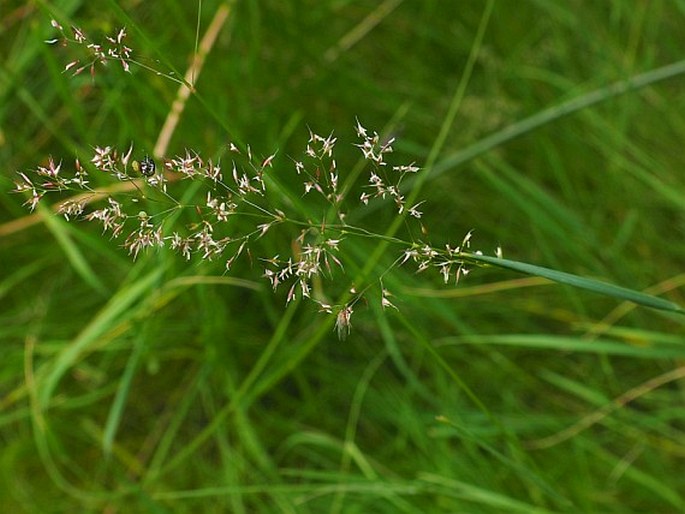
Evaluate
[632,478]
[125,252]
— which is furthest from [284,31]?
[632,478]

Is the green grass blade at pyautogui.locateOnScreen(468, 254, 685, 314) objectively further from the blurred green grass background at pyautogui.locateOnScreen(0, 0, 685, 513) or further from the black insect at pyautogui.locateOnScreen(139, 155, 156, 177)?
the blurred green grass background at pyautogui.locateOnScreen(0, 0, 685, 513)

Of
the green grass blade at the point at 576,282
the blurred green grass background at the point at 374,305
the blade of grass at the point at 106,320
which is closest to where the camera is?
the green grass blade at the point at 576,282

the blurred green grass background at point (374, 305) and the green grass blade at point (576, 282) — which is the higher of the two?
the green grass blade at point (576, 282)

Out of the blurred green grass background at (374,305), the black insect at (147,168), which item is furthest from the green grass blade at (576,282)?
the blurred green grass background at (374,305)

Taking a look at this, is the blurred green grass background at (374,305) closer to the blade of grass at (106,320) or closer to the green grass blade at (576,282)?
the blade of grass at (106,320)

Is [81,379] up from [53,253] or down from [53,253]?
down

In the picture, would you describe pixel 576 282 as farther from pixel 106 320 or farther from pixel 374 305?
pixel 106 320

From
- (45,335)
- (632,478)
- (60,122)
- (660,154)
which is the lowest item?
(45,335)

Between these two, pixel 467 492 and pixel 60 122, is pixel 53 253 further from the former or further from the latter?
pixel 467 492

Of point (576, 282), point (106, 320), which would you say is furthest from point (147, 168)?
point (106, 320)
